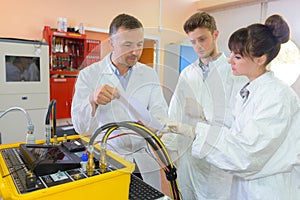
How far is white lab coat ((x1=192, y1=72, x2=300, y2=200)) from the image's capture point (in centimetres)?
87

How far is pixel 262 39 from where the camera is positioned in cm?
98

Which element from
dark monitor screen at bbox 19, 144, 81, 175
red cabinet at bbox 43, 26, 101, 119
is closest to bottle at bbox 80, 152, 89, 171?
dark monitor screen at bbox 19, 144, 81, 175

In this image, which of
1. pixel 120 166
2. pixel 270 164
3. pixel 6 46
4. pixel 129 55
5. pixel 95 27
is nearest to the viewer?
pixel 120 166

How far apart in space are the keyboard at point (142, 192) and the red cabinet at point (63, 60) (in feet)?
8.67

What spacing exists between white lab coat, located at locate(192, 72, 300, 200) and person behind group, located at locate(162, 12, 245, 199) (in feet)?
0.25

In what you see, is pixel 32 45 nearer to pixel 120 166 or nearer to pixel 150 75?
pixel 150 75

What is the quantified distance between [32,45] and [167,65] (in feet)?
8.24

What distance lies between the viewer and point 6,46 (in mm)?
2598

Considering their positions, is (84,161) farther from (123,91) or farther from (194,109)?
(194,109)

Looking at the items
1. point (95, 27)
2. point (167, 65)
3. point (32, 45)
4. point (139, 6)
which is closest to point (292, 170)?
point (167, 65)

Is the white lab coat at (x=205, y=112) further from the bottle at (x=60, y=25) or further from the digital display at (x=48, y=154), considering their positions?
the bottle at (x=60, y=25)

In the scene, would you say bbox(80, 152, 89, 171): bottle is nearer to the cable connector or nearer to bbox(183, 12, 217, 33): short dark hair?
the cable connector

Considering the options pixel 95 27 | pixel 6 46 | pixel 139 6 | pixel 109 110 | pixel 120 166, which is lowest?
pixel 120 166

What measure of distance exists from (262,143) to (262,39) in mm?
431
